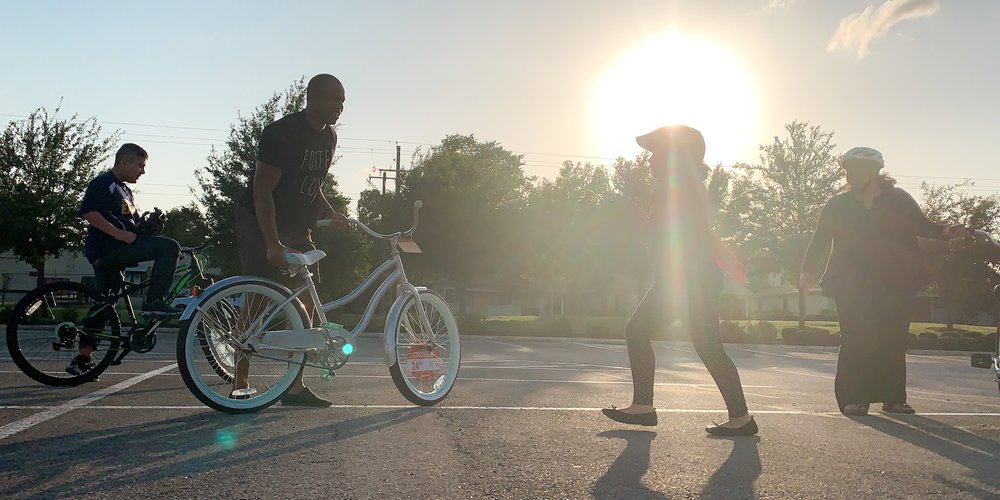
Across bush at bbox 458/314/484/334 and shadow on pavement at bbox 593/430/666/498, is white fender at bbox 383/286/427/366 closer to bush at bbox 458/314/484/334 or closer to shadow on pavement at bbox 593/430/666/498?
shadow on pavement at bbox 593/430/666/498

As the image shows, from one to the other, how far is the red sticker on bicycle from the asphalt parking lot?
22cm

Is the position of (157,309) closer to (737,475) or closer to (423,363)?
(423,363)

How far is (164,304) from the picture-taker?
583cm

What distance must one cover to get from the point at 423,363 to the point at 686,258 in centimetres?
192

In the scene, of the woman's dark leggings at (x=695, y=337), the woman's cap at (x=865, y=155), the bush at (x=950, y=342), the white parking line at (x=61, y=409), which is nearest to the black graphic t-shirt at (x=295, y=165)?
the white parking line at (x=61, y=409)

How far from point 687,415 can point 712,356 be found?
0.66m

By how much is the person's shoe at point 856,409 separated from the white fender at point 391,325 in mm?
3187

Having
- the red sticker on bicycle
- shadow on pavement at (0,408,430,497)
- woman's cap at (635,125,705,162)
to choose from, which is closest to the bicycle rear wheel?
shadow on pavement at (0,408,430,497)

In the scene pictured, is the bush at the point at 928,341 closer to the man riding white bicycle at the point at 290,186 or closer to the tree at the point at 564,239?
the tree at the point at 564,239

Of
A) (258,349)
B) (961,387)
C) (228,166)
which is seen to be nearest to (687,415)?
(258,349)

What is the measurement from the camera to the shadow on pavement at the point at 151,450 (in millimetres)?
2865

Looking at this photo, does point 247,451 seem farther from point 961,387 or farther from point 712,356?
point 961,387

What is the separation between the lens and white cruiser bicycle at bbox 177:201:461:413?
4543 millimetres

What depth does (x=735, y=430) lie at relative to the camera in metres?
4.38
